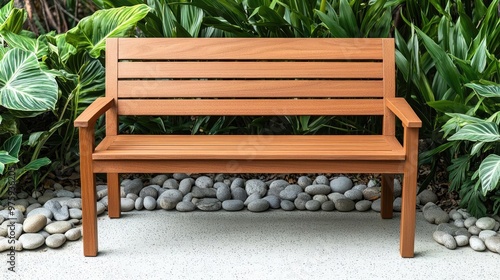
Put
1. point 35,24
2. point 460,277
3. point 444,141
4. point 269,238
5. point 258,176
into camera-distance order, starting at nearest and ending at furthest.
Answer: point 460,277 → point 269,238 → point 444,141 → point 258,176 → point 35,24

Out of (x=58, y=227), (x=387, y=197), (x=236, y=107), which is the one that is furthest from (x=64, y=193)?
(x=387, y=197)

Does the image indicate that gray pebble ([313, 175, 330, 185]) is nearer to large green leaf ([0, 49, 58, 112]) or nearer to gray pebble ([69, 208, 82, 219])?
gray pebble ([69, 208, 82, 219])

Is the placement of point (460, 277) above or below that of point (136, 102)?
below

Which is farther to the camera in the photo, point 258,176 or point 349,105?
point 258,176

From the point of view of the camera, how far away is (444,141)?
4543mm

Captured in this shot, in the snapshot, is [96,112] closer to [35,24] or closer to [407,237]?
[407,237]

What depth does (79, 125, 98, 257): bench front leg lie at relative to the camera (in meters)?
3.66

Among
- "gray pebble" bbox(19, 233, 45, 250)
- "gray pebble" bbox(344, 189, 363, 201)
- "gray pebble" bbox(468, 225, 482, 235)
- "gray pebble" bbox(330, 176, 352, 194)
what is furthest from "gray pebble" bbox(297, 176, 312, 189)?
"gray pebble" bbox(19, 233, 45, 250)

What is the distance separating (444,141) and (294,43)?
1.07 m

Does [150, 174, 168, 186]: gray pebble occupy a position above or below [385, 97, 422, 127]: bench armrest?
below

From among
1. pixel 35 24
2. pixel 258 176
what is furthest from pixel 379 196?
pixel 35 24

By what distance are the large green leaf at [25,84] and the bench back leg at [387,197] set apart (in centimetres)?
179

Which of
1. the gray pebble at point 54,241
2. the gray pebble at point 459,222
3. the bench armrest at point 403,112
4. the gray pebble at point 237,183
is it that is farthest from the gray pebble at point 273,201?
the gray pebble at point 54,241

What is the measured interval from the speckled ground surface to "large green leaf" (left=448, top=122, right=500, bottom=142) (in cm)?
58
